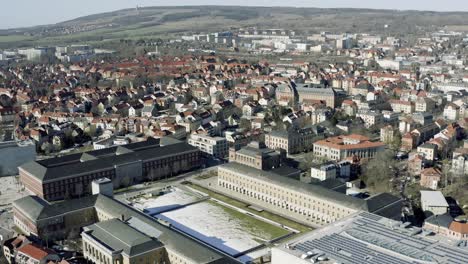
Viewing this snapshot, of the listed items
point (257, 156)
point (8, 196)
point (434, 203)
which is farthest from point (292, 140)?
point (8, 196)

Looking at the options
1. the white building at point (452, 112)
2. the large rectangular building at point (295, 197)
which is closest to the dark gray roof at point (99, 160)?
the large rectangular building at point (295, 197)

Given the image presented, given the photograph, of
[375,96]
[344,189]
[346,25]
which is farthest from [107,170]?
[346,25]

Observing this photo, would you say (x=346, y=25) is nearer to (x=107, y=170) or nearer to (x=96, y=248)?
(x=107, y=170)

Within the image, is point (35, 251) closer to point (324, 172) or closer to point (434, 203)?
point (324, 172)

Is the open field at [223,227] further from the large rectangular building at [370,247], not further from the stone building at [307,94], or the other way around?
the stone building at [307,94]

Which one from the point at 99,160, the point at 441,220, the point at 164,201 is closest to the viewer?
the point at 441,220

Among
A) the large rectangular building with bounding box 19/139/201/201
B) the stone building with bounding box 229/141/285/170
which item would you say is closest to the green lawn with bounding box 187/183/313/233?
the large rectangular building with bounding box 19/139/201/201

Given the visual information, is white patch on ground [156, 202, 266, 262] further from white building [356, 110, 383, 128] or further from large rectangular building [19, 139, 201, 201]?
white building [356, 110, 383, 128]
